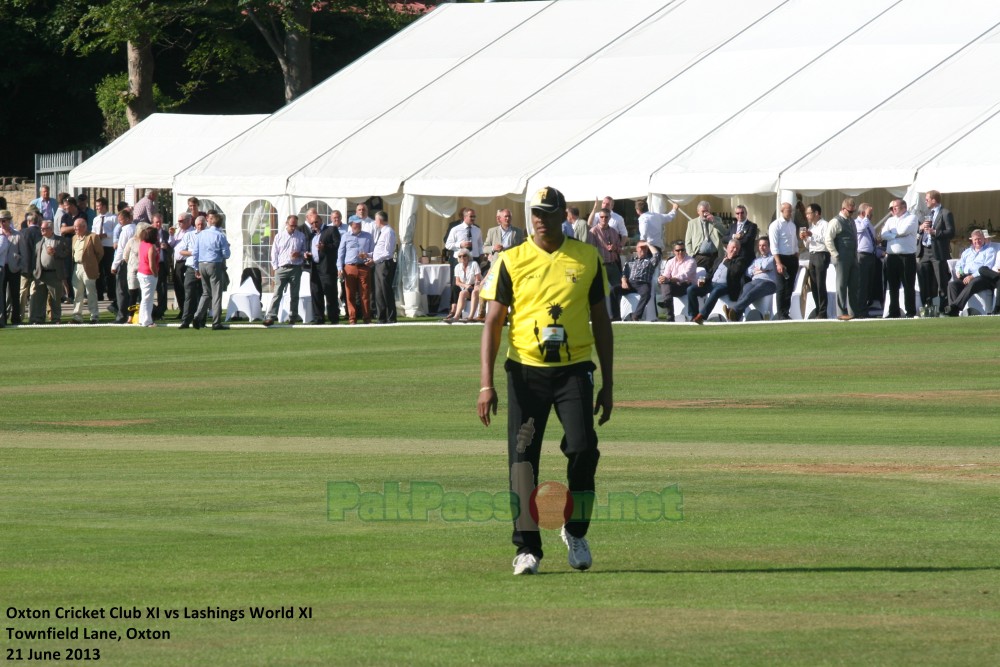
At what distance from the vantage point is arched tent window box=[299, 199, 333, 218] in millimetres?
36844

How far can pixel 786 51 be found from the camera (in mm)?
35875

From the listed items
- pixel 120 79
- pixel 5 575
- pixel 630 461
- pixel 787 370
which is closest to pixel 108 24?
pixel 120 79

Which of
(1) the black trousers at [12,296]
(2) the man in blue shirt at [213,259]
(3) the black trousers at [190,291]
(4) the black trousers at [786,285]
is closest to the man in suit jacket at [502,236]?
(4) the black trousers at [786,285]

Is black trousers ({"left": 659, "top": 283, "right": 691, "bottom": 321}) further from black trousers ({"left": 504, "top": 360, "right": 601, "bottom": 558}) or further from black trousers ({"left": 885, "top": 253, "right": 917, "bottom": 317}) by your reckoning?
black trousers ({"left": 504, "top": 360, "right": 601, "bottom": 558})

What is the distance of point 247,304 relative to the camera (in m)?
35.5

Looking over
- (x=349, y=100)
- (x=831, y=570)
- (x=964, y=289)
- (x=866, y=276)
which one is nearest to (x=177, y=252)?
(x=349, y=100)

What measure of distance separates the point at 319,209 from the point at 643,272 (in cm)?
800

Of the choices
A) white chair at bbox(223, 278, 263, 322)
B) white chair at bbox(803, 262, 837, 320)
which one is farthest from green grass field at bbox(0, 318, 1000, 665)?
white chair at bbox(223, 278, 263, 322)

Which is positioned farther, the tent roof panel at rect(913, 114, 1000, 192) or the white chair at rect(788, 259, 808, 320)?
the white chair at rect(788, 259, 808, 320)

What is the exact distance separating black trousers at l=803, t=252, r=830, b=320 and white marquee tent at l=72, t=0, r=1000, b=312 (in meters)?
1.67

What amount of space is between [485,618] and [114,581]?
200 centimetres

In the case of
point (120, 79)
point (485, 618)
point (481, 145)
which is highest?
point (120, 79)

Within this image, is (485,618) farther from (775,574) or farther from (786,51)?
(786,51)

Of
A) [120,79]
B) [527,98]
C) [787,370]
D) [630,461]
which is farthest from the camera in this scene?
[120,79]
